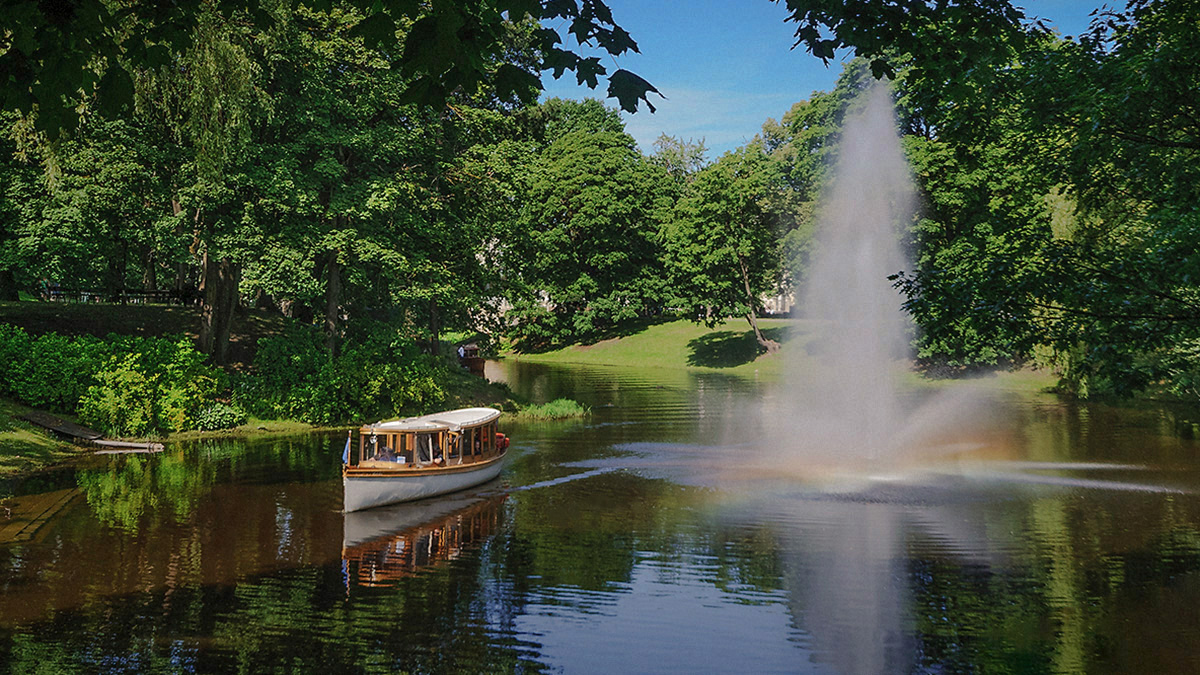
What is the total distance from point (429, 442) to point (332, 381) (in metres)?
13.2

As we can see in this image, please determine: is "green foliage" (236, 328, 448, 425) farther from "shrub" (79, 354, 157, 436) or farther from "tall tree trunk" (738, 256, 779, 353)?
"tall tree trunk" (738, 256, 779, 353)

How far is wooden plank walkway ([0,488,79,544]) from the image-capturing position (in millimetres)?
18391

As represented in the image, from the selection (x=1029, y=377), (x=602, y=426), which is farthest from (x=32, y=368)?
(x=1029, y=377)

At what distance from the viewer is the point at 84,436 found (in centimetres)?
2878

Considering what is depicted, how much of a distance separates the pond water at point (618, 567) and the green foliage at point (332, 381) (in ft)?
16.5

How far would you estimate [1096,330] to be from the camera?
14.9 meters

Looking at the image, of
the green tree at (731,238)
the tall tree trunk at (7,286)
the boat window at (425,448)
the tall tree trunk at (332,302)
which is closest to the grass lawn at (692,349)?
the green tree at (731,238)

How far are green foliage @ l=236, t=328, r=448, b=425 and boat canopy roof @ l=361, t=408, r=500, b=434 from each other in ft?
31.5

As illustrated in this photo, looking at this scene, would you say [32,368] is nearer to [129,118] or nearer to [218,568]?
[129,118]

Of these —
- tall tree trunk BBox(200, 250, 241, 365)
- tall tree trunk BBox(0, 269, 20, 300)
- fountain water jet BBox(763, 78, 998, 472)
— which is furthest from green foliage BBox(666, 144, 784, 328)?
tall tree trunk BBox(0, 269, 20, 300)

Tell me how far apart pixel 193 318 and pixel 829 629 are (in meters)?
41.3

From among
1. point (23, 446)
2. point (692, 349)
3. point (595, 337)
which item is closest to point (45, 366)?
point (23, 446)

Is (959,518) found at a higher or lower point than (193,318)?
lower

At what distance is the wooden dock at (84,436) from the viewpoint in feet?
94.3
